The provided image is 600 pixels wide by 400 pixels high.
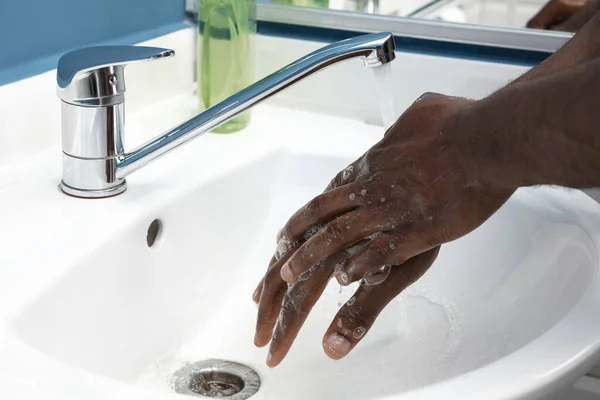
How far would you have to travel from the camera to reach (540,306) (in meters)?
0.65

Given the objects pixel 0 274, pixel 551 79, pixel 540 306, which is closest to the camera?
pixel 551 79

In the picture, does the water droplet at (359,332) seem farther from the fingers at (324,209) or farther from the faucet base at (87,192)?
the faucet base at (87,192)

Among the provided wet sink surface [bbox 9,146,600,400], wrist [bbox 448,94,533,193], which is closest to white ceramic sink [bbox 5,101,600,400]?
wet sink surface [bbox 9,146,600,400]

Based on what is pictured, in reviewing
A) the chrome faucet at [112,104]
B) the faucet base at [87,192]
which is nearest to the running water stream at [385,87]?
the chrome faucet at [112,104]

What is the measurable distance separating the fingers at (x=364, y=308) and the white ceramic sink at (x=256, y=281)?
0.28 feet

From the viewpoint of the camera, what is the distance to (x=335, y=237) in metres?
0.51

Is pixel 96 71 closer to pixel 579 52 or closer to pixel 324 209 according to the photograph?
pixel 324 209

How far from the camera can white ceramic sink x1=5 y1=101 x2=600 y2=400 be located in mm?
596

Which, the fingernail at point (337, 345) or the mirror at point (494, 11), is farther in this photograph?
the mirror at point (494, 11)

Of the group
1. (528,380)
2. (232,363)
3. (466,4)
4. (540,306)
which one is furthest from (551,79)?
(466,4)

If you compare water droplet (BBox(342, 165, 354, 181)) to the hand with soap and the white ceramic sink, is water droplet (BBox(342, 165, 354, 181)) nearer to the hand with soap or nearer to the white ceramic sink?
the hand with soap

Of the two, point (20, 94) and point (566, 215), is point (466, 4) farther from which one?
point (20, 94)

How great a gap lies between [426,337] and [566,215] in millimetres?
157

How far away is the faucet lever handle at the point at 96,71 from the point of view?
1.99 ft
